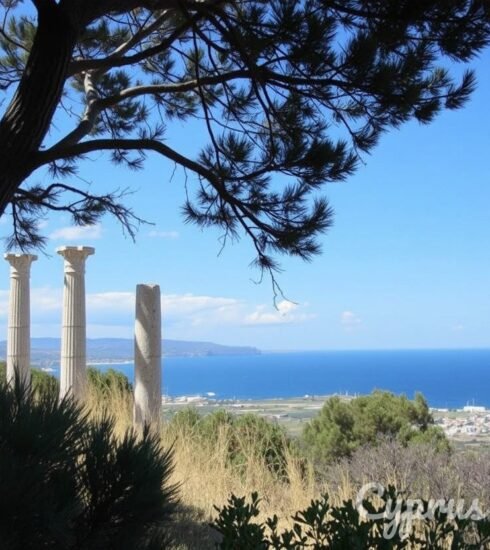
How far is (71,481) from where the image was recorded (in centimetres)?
176

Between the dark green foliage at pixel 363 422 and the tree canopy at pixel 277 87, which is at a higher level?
the tree canopy at pixel 277 87

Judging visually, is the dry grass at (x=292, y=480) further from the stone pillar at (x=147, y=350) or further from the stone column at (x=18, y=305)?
the stone column at (x=18, y=305)

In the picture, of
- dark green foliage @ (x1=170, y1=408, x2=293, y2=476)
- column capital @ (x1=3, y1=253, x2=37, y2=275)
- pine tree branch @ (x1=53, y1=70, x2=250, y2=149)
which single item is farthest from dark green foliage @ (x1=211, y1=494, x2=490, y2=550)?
column capital @ (x1=3, y1=253, x2=37, y2=275)

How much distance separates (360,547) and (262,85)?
271 cm

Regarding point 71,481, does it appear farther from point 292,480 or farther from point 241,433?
point 241,433

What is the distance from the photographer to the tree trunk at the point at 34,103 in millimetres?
2988

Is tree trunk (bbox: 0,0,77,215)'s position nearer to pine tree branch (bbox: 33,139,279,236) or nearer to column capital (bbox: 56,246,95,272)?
pine tree branch (bbox: 33,139,279,236)

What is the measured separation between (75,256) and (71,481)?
7440mm

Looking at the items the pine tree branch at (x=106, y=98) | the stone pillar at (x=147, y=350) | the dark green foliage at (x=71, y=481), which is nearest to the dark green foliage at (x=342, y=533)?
the dark green foliage at (x=71, y=481)

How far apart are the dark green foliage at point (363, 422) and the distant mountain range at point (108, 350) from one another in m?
2.96

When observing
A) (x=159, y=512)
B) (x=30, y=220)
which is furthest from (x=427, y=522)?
(x=30, y=220)

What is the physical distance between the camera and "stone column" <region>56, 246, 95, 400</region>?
8898 mm

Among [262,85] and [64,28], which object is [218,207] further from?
[64,28]

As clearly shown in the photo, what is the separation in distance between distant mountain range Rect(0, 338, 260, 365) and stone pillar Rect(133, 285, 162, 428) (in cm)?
306
